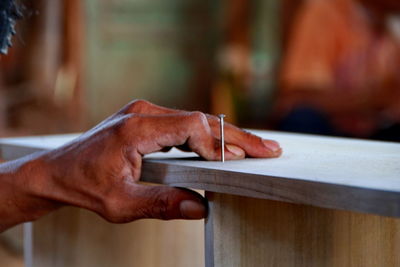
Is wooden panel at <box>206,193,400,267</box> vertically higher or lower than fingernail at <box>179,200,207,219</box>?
lower

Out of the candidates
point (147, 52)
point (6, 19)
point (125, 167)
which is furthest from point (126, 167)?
point (147, 52)

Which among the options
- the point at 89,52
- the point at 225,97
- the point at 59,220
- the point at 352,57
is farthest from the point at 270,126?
the point at 59,220

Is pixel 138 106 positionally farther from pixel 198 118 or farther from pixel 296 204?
pixel 296 204

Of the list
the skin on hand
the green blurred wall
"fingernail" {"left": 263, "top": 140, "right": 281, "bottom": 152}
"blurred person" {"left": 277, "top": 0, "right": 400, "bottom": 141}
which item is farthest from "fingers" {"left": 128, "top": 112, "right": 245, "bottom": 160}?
the green blurred wall

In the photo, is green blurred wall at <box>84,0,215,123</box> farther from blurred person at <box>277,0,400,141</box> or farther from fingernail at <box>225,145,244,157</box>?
fingernail at <box>225,145,244,157</box>

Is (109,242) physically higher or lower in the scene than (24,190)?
lower

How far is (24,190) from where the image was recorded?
1.18 metres

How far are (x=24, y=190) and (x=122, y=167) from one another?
0.17m

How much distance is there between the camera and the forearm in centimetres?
117

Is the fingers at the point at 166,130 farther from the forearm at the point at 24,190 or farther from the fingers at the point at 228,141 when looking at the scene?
the forearm at the point at 24,190

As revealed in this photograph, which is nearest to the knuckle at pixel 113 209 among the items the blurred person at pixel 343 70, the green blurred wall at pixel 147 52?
the blurred person at pixel 343 70

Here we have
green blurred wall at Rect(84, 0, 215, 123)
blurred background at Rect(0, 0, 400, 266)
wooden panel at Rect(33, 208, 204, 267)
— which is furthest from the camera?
green blurred wall at Rect(84, 0, 215, 123)

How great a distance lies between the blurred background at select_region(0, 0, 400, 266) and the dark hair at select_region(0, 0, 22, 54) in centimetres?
441

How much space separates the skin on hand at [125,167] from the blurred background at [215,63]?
4.57m
